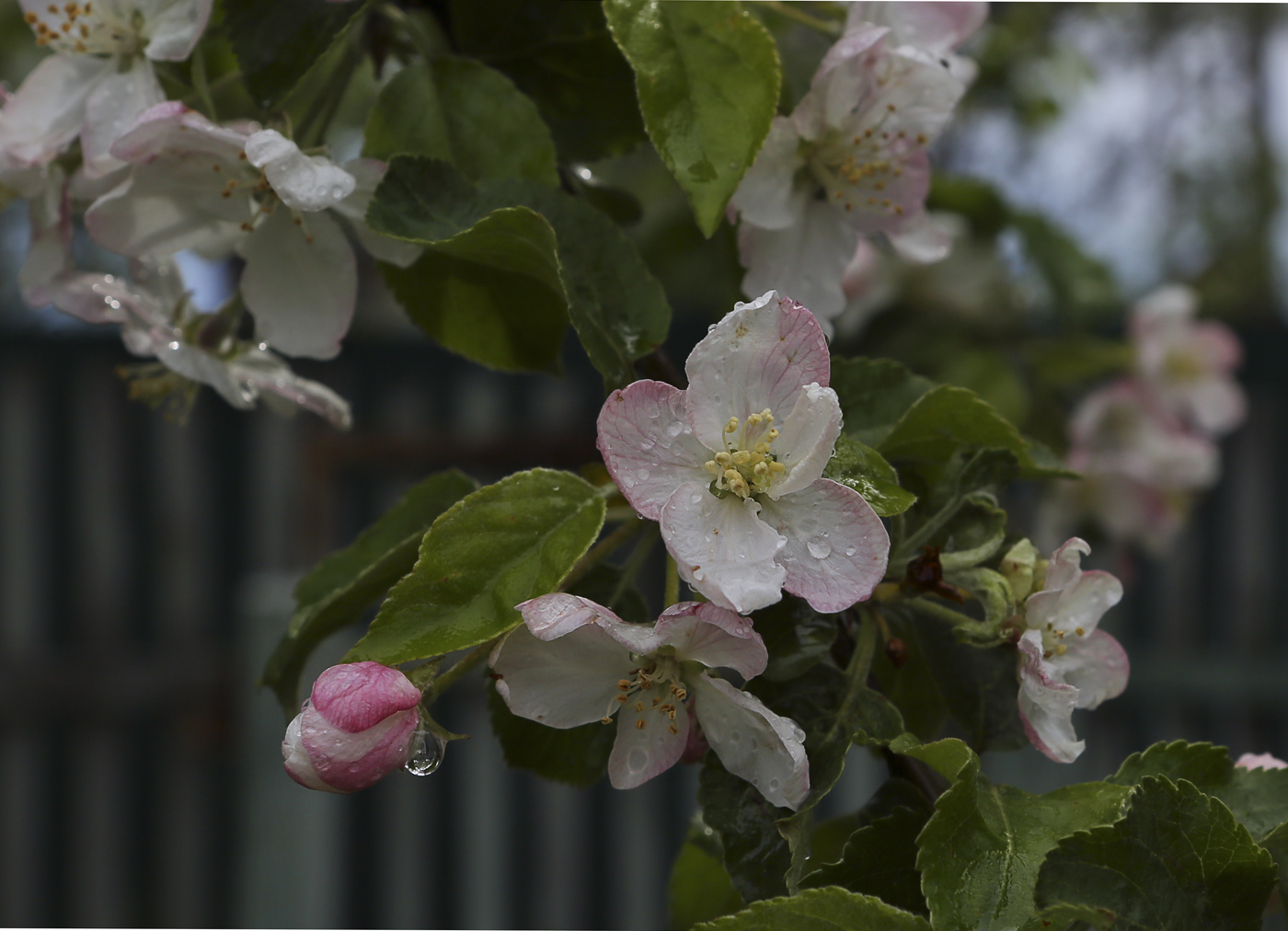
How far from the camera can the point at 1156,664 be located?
2.95m

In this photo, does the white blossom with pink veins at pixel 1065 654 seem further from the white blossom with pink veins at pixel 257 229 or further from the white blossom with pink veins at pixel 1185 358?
the white blossom with pink veins at pixel 1185 358

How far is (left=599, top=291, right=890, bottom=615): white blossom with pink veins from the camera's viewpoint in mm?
417

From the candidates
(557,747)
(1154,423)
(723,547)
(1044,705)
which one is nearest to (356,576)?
(557,747)

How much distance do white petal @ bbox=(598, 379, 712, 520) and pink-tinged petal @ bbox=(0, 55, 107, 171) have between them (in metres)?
0.32

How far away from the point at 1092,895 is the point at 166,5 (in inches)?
22.6

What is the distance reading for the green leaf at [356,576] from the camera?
1.66 feet

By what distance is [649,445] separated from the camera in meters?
0.45

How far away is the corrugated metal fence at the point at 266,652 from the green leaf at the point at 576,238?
211 cm

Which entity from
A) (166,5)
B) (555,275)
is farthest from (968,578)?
(166,5)

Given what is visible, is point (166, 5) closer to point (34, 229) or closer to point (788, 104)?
point (34, 229)

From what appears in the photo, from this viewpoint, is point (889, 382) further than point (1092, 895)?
Yes

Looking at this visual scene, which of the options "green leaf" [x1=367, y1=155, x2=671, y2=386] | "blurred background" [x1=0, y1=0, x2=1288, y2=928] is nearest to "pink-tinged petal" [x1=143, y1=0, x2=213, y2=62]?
"green leaf" [x1=367, y1=155, x2=671, y2=386]

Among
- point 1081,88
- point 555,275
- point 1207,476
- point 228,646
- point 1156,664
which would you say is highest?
point 555,275

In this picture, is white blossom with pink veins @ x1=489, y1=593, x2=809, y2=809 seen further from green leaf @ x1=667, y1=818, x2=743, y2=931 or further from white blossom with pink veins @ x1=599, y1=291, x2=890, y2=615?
green leaf @ x1=667, y1=818, x2=743, y2=931
